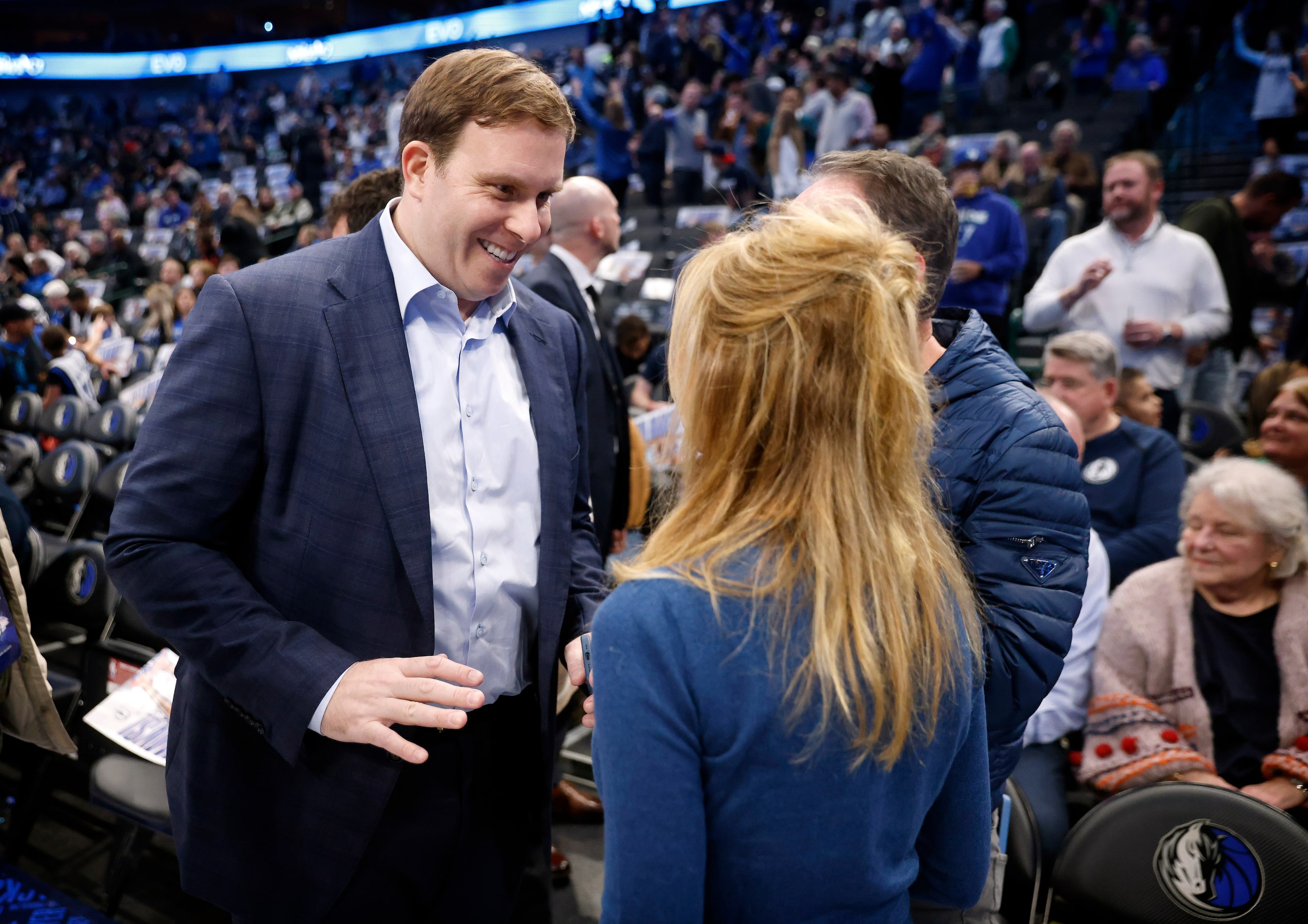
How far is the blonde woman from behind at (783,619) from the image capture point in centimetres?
83

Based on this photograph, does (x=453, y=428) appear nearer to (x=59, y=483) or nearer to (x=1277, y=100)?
(x=59, y=483)

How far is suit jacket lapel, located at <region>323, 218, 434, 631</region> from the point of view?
1.27 meters

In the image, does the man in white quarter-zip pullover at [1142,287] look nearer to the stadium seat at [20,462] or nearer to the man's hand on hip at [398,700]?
the man's hand on hip at [398,700]

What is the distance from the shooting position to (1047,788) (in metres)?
2.44

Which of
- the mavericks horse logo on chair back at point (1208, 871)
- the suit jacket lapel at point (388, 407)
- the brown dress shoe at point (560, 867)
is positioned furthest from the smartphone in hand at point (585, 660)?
the brown dress shoe at point (560, 867)

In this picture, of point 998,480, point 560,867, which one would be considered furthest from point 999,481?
point 560,867

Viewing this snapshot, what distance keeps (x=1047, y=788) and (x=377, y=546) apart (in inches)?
77.1

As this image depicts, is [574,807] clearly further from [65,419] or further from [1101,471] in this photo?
[65,419]

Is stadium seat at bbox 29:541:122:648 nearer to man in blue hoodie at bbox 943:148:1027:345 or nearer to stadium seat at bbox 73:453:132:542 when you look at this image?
stadium seat at bbox 73:453:132:542

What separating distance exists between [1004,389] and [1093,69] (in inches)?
453

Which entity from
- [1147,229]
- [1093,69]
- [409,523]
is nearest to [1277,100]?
[1093,69]

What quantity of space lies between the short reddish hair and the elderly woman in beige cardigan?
2037mm

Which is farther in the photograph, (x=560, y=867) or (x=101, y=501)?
(x=101, y=501)

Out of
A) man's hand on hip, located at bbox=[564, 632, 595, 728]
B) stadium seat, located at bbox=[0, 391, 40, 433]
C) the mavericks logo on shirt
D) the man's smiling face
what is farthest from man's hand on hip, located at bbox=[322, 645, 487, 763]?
stadium seat, located at bbox=[0, 391, 40, 433]
